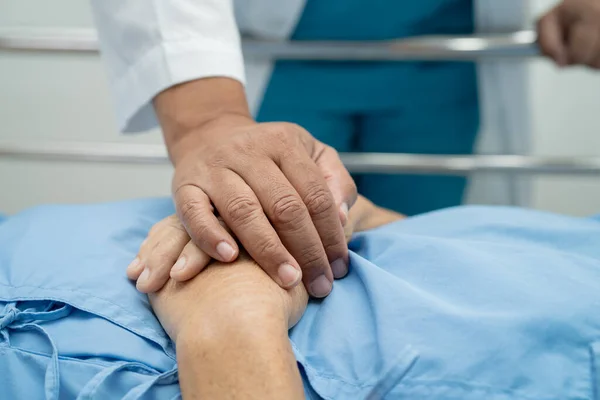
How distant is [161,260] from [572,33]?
0.87 meters

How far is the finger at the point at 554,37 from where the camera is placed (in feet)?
3.55

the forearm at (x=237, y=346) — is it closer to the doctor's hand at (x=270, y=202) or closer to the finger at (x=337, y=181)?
the doctor's hand at (x=270, y=202)

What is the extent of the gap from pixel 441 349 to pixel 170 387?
24 centimetres

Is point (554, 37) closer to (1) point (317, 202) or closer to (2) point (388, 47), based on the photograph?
(2) point (388, 47)

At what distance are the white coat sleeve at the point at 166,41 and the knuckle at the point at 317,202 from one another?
0.95 ft

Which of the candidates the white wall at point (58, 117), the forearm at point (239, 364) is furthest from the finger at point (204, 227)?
the white wall at point (58, 117)

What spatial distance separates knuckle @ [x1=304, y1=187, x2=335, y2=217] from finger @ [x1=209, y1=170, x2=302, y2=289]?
51 mm

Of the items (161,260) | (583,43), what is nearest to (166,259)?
(161,260)

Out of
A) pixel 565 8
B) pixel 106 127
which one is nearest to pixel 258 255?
pixel 565 8

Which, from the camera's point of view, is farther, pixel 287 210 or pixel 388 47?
pixel 388 47

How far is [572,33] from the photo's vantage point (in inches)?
41.5

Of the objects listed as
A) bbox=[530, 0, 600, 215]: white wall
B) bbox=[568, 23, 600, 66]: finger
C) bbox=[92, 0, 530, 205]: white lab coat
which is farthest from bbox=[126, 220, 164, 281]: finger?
bbox=[530, 0, 600, 215]: white wall

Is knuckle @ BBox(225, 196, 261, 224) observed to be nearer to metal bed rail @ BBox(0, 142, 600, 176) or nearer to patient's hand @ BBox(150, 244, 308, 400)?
patient's hand @ BBox(150, 244, 308, 400)

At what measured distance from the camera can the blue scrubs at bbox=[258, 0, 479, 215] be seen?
3.79ft
